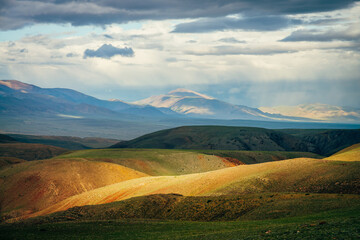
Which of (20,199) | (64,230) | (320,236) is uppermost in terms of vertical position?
(320,236)

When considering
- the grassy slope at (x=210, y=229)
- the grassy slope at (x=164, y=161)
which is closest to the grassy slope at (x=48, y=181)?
the grassy slope at (x=164, y=161)

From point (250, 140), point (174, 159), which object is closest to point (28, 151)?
point (174, 159)

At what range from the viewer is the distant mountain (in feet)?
482

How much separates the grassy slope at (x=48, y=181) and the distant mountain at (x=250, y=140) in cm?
7453

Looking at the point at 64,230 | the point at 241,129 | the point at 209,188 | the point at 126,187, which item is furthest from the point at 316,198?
the point at 241,129

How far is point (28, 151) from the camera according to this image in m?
130

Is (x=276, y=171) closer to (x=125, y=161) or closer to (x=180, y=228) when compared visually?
(x=180, y=228)

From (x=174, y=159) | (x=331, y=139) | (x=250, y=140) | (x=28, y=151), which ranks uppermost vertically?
(x=331, y=139)

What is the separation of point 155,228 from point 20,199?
3838 centimetres

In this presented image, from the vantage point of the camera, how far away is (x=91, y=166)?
74500mm

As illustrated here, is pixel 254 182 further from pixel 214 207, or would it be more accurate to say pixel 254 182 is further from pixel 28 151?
pixel 28 151

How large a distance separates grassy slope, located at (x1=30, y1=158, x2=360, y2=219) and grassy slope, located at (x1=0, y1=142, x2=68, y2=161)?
2969 inches

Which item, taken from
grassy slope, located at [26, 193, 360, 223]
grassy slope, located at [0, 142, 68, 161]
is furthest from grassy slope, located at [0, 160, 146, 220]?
grassy slope, located at [0, 142, 68, 161]

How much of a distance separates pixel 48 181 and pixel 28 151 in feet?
227
